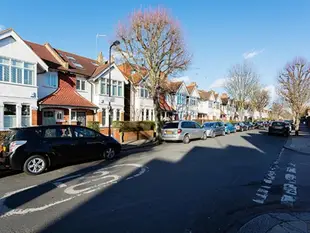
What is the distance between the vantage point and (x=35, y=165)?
7.89m

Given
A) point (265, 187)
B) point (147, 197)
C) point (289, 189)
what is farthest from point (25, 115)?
point (289, 189)

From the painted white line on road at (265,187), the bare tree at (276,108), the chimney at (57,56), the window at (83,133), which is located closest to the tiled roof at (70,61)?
the chimney at (57,56)

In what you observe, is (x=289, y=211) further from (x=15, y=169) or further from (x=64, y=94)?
(x=64, y=94)

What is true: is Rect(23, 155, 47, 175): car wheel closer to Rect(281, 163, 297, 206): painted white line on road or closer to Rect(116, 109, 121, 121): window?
Rect(281, 163, 297, 206): painted white line on road

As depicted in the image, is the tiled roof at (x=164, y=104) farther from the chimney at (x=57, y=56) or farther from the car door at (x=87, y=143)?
the car door at (x=87, y=143)

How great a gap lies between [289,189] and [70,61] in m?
22.5

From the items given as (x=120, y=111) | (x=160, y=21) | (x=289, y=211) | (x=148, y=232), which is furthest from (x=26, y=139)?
(x=120, y=111)

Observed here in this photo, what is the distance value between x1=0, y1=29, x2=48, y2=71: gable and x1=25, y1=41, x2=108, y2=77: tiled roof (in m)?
2.35

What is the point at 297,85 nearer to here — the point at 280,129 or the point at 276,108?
the point at 280,129

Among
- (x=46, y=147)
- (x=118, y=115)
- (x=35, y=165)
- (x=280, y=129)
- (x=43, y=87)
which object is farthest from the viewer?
(x=280, y=129)

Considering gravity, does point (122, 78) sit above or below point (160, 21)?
below

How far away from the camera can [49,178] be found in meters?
7.28

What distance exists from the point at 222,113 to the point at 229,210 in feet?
197

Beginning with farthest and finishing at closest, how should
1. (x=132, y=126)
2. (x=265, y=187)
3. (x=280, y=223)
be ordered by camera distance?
(x=132, y=126), (x=265, y=187), (x=280, y=223)
